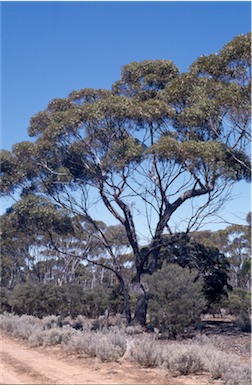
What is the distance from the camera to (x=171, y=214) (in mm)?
20250

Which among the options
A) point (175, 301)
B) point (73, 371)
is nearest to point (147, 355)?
point (73, 371)

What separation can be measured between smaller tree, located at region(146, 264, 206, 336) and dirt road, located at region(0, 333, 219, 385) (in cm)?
518

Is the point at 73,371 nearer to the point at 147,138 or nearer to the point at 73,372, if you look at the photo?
the point at 73,372

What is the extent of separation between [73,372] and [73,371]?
14 cm

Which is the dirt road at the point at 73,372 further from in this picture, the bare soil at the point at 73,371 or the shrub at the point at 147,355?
the shrub at the point at 147,355

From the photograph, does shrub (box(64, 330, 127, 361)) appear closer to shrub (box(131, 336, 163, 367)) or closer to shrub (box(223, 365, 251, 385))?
shrub (box(131, 336, 163, 367))

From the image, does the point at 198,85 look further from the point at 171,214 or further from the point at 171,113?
the point at 171,214

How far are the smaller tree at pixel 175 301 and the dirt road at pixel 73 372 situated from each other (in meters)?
5.18

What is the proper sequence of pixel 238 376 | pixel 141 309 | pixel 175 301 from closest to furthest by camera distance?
pixel 238 376, pixel 175 301, pixel 141 309

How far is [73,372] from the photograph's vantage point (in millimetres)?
9938

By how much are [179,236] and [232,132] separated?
5.26 meters

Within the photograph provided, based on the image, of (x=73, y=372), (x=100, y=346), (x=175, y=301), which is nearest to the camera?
(x=73, y=372)

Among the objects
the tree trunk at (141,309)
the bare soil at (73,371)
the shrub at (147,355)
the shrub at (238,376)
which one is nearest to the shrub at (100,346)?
the bare soil at (73,371)

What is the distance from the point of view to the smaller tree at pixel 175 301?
16.8 m
